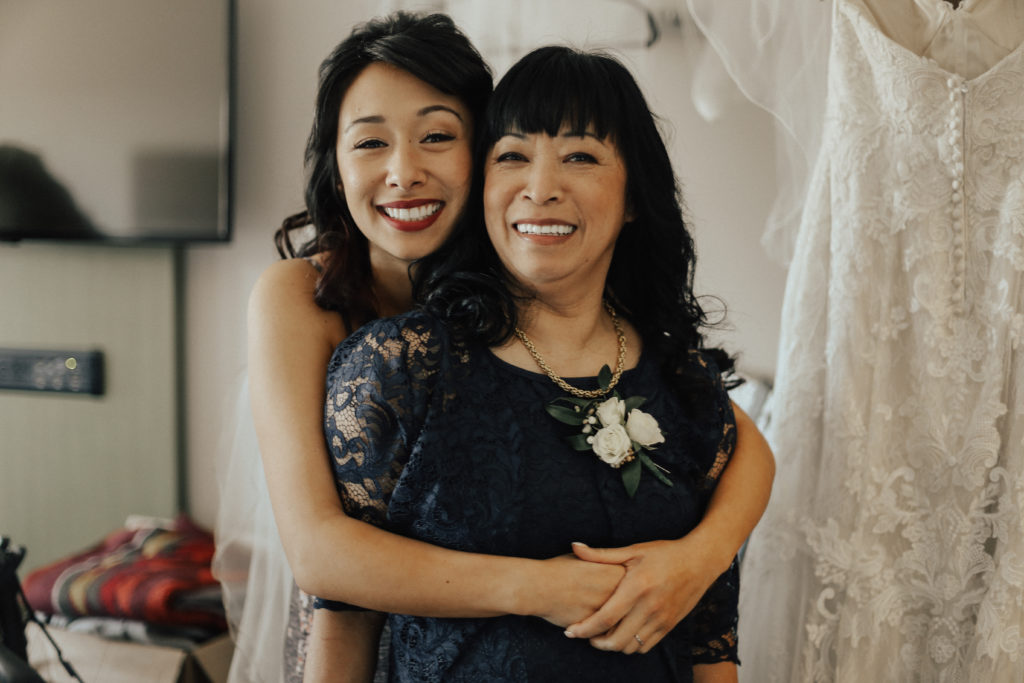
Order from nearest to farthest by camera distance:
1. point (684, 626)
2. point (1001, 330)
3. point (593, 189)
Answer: point (593, 189)
point (684, 626)
point (1001, 330)

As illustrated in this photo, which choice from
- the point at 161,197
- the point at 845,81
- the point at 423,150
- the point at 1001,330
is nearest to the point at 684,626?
the point at 1001,330

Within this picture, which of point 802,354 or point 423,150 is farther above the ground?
point 423,150

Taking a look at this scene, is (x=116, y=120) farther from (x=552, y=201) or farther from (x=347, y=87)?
(x=552, y=201)

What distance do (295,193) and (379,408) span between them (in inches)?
69.6

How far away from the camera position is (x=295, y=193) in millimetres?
2627

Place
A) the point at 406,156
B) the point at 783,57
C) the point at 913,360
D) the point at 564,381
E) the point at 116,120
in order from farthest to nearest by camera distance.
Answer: the point at 116,120, the point at 783,57, the point at 913,360, the point at 406,156, the point at 564,381

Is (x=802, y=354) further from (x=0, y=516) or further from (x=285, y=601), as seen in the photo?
(x=0, y=516)

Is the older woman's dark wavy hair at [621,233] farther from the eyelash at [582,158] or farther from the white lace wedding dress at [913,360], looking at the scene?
the white lace wedding dress at [913,360]

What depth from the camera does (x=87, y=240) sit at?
2.54 m

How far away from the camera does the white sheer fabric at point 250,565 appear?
6.05 feet

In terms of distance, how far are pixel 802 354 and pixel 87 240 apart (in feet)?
6.97

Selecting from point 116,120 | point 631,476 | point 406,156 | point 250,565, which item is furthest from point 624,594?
point 116,120

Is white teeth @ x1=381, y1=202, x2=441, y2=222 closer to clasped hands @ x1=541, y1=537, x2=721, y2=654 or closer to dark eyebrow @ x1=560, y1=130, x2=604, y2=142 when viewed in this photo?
dark eyebrow @ x1=560, y1=130, x2=604, y2=142

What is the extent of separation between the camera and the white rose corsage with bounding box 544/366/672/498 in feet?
3.43
